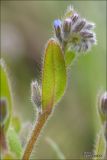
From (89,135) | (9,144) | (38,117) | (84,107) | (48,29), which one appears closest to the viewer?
(38,117)

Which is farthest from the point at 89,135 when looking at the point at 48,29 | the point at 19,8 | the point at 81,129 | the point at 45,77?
the point at 45,77

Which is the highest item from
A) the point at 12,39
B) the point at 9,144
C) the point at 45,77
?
the point at 12,39

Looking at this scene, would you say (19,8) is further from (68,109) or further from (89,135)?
(89,135)

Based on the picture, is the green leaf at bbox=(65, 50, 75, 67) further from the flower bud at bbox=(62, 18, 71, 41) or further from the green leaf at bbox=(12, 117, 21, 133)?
the green leaf at bbox=(12, 117, 21, 133)

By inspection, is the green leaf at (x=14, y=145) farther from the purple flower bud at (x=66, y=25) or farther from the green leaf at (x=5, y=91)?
the purple flower bud at (x=66, y=25)

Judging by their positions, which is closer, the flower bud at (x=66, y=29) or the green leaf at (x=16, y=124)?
the flower bud at (x=66, y=29)

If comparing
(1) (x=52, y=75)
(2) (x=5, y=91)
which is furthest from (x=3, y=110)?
(1) (x=52, y=75)

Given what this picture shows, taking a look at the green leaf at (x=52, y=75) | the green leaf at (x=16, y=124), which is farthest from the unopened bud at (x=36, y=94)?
the green leaf at (x=16, y=124)
